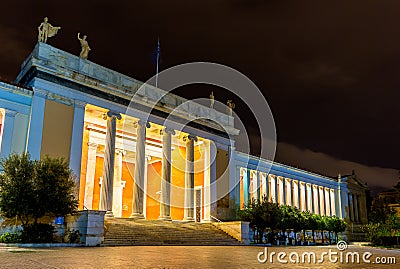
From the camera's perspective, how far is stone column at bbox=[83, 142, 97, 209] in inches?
1017

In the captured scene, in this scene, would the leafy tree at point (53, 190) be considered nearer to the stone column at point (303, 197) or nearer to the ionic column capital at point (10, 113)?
the ionic column capital at point (10, 113)

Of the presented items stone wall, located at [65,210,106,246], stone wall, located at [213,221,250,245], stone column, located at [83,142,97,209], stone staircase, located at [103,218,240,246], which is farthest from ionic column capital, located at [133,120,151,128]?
stone wall, located at [65,210,106,246]

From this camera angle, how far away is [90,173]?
1052 inches

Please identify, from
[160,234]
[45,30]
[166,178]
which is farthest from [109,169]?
[45,30]

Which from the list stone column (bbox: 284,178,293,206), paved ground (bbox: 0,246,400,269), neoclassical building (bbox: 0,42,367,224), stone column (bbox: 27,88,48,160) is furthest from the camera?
stone column (bbox: 284,178,293,206)

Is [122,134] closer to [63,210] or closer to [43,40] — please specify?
[43,40]

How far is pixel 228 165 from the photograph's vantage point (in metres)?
31.2

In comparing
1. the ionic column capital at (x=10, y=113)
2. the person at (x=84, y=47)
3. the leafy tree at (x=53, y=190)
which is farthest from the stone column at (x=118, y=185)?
the leafy tree at (x=53, y=190)

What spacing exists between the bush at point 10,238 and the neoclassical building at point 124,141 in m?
4.89

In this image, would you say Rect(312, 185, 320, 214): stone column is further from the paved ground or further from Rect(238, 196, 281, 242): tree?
the paved ground

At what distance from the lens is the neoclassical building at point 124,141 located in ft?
63.4

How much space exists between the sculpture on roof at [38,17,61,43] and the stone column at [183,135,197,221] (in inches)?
460

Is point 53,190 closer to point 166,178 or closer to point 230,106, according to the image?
point 166,178

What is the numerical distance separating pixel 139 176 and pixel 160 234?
186 inches
